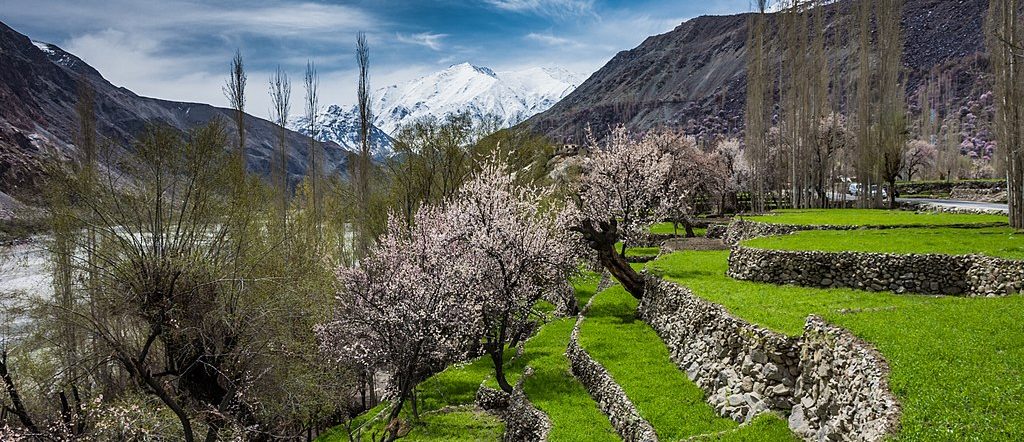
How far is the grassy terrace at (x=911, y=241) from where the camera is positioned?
16109 mm

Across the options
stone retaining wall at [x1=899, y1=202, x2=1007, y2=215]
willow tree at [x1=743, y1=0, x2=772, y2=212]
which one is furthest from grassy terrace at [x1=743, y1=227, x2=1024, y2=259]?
willow tree at [x1=743, y1=0, x2=772, y2=212]

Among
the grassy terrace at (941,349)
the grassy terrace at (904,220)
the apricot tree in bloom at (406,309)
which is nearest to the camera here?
the grassy terrace at (941,349)

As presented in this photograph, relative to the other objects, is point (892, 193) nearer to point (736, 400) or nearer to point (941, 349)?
point (736, 400)

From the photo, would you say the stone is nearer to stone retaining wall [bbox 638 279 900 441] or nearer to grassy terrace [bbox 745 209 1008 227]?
stone retaining wall [bbox 638 279 900 441]

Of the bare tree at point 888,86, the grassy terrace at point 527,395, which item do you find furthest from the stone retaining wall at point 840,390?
the bare tree at point 888,86

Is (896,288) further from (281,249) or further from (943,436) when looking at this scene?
(281,249)

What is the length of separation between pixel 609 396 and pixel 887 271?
9.58 metres

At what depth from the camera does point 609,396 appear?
14750mm

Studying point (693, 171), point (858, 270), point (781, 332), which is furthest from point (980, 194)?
point (781, 332)

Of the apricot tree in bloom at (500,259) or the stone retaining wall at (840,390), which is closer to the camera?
the stone retaining wall at (840,390)

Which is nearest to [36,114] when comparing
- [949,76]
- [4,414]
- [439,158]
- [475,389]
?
[439,158]

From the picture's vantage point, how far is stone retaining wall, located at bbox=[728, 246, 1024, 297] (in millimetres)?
14149

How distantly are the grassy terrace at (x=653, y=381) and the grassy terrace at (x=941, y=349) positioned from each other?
2.40 metres

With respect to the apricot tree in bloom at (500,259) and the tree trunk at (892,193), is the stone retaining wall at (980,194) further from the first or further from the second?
the apricot tree in bloom at (500,259)
